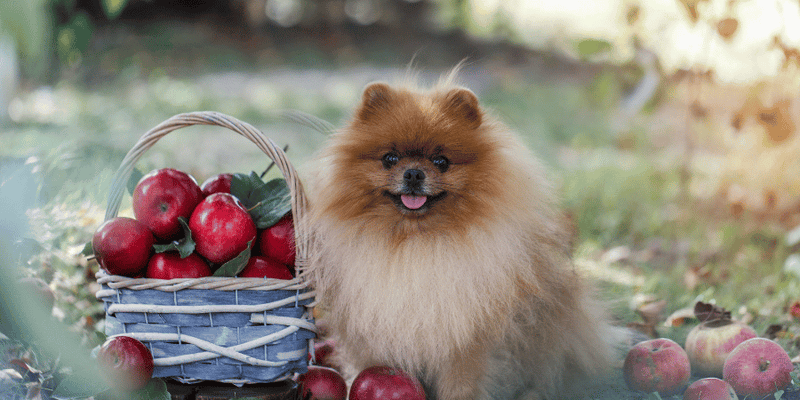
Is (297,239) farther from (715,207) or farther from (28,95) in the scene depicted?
(28,95)

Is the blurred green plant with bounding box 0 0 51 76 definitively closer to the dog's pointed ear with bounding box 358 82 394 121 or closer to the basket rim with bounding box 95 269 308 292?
the basket rim with bounding box 95 269 308 292

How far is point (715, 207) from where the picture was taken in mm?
4613

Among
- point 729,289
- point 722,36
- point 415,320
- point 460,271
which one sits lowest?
point 729,289

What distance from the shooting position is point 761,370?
2.00m

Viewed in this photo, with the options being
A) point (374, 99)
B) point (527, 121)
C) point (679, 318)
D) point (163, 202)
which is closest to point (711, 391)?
point (679, 318)

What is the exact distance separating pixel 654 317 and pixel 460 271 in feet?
4.81

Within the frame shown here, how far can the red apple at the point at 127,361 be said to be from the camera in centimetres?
166

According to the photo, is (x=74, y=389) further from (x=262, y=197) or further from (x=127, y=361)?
(x=262, y=197)

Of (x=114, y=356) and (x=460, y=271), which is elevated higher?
(x=460, y=271)

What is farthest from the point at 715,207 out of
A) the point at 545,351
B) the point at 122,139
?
the point at 122,139

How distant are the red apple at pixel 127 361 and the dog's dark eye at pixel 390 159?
3.06 feet

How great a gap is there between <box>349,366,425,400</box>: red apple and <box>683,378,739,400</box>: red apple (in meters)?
0.91

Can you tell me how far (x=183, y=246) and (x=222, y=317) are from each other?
0.86 ft

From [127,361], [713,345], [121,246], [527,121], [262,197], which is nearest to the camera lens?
[127,361]
